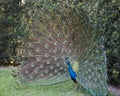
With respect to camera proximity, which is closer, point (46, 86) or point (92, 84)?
point (92, 84)

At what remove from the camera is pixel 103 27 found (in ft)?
25.2


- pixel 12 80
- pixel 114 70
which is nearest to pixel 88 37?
pixel 114 70

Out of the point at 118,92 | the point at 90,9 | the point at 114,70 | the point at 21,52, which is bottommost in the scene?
the point at 118,92

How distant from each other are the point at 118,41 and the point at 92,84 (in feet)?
4.30

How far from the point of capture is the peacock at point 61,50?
703 cm

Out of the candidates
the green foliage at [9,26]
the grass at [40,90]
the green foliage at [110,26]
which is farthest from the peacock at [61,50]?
the green foliage at [9,26]

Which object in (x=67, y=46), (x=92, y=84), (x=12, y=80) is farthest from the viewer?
(x=12, y=80)

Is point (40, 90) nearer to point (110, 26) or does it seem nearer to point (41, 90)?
point (41, 90)

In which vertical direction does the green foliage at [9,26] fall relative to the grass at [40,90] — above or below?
above

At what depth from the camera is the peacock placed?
23.1ft

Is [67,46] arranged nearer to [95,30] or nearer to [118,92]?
[95,30]

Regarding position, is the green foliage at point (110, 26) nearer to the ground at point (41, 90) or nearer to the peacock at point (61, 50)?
the peacock at point (61, 50)

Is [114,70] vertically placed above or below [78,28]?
below

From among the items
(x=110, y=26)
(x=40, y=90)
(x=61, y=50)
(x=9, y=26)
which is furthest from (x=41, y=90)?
(x=9, y=26)
